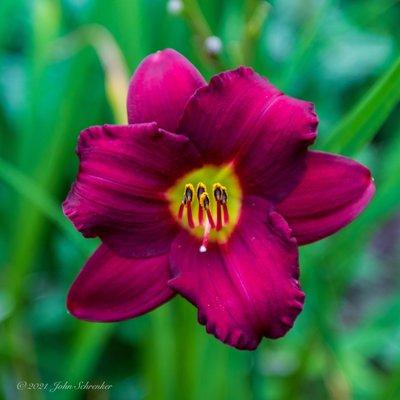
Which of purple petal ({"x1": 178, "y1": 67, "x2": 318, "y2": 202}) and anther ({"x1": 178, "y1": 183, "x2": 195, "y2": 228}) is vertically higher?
purple petal ({"x1": 178, "y1": 67, "x2": 318, "y2": 202})

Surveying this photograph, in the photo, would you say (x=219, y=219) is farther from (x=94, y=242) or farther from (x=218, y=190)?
(x=94, y=242)

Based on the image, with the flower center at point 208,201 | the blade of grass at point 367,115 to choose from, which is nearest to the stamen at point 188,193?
the flower center at point 208,201

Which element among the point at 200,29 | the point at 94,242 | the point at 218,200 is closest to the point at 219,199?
the point at 218,200

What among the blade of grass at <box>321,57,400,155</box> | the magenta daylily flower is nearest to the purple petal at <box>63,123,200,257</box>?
the magenta daylily flower

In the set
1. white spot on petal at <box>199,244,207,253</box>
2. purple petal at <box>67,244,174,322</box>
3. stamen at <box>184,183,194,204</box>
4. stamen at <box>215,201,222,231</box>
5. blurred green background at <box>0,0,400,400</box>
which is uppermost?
stamen at <box>184,183,194,204</box>

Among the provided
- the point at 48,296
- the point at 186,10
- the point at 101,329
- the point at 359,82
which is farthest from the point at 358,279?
the point at 186,10

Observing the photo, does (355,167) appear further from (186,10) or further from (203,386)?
(203,386)

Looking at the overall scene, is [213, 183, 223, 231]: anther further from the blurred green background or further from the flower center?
the blurred green background
